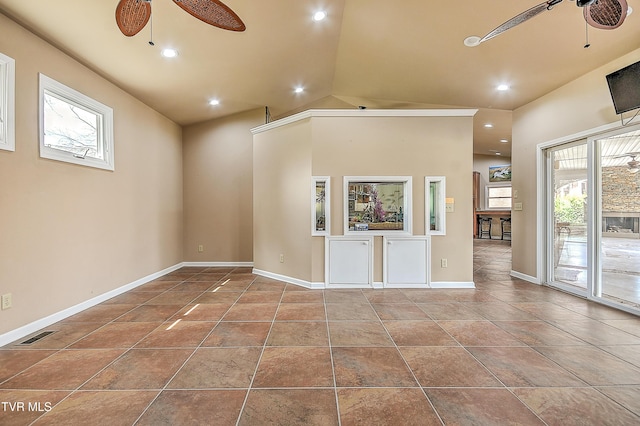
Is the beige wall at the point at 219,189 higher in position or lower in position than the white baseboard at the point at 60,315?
higher

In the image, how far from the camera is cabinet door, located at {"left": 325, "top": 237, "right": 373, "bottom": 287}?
4.38 meters

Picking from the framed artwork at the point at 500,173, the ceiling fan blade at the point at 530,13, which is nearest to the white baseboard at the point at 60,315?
the ceiling fan blade at the point at 530,13

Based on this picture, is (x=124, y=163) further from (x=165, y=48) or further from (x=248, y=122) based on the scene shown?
(x=248, y=122)

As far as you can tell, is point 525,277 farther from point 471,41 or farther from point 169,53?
point 169,53

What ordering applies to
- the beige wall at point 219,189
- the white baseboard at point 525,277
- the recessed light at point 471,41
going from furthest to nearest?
the beige wall at point 219,189
the white baseboard at point 525,277
the recessed light at point 471,41

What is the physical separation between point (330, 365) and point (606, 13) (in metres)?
3.44

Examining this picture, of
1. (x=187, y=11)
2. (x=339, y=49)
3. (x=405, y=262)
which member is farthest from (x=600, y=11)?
(x=405, y=262)

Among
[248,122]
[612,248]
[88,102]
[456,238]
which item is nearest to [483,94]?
[456,238]

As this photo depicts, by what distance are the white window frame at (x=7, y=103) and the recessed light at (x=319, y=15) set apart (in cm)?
303

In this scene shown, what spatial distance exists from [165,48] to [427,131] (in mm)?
3745

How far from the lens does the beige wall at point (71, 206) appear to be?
271cm

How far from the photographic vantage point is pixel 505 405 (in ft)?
5.76

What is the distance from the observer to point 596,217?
374cm

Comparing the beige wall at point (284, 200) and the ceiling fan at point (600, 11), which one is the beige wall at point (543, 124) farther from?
the beige wall at point (284, 200)
